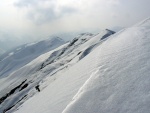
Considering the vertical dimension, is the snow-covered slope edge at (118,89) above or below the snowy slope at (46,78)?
below

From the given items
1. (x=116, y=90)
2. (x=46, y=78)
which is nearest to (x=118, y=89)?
(x=116, y=90)

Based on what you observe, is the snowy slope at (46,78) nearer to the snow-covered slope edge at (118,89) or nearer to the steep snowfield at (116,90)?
the steep snowfield at (116,90)

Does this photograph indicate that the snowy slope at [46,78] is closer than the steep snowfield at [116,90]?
No

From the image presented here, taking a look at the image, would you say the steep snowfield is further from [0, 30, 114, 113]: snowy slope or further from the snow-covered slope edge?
[0, 30, 114, 113]: snowy slope

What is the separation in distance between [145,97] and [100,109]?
1.27 meters

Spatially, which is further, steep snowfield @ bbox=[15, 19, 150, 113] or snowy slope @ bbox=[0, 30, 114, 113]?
snowy slope @ bbox=[0, 30, 114, 113]

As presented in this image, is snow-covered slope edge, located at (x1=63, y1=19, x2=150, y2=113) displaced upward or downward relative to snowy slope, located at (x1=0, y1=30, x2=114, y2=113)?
downward

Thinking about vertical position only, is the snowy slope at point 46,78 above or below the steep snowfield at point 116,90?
above

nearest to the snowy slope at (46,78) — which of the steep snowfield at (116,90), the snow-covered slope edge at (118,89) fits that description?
the steep snowfield at (116,90)

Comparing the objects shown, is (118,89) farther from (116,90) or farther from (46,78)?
(46,78)

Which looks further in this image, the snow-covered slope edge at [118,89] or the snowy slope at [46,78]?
the snowy slope at [46,78]

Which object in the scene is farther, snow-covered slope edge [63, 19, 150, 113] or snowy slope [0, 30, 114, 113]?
snowy slope [0, 30, 114, 113]

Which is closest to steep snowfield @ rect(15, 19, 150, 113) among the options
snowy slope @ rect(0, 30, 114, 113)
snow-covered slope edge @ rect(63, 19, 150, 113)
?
snow-covered slope edge @ rect(63, 19, 150, 113)

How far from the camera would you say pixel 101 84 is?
784cm
